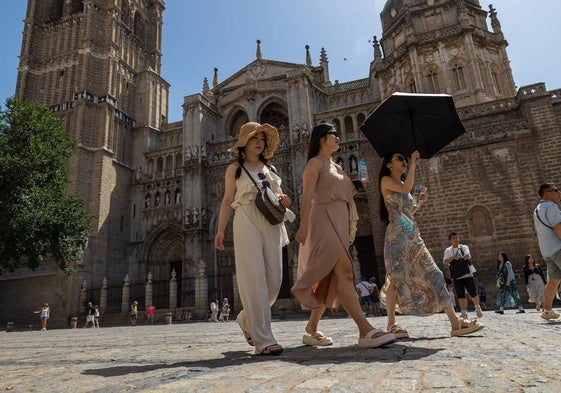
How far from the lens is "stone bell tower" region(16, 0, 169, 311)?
76.4 ft

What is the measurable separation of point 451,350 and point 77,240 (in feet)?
61.4

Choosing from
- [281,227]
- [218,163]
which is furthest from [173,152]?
[281,227]

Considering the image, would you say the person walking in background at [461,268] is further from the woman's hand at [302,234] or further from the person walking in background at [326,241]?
the woman's hand at [302,234]

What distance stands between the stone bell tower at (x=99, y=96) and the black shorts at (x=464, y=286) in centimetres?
2037

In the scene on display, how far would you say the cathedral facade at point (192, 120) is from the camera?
20.1m

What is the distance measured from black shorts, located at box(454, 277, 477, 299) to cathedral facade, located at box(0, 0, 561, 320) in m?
8.06

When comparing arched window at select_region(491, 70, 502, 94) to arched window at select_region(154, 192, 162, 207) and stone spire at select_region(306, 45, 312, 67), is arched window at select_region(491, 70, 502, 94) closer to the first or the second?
stone spire at select_region(306, 45, 312, 67)

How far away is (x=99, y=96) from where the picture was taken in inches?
1003

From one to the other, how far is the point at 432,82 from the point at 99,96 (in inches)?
825

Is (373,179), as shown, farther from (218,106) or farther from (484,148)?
(218,106)

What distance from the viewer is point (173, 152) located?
2628 centimetres

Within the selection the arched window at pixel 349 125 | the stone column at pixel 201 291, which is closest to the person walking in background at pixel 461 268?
the stone column at pixel 201 291

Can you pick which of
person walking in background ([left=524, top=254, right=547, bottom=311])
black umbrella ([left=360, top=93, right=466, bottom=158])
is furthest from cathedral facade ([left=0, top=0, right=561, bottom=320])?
black umbrella ([left=360, top=93, right=466, bottom=158])

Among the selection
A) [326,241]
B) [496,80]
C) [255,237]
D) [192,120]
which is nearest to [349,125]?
[496,80]
